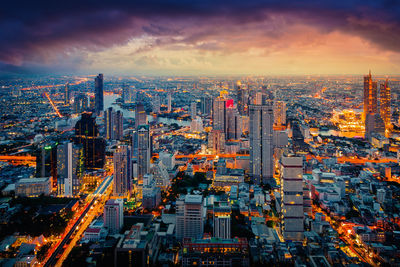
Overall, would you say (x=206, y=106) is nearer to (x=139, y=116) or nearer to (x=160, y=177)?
(x=139, y=116)

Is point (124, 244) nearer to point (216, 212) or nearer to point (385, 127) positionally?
point (216, 212)

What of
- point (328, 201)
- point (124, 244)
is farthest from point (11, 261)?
point (328, 201)

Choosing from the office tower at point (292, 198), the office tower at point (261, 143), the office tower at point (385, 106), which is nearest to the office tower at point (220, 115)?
the office tower at point (261, 143)

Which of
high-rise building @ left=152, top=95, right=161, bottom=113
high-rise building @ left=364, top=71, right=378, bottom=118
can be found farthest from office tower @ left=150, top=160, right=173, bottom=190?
high-rise building @ left=152, top=95, right=161, bottom=113

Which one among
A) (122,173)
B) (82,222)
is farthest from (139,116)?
(82,222)

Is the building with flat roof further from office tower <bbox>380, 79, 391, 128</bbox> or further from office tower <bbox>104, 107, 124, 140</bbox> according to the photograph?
office tower <bbox>380, 79, 391, 128</bbox>
